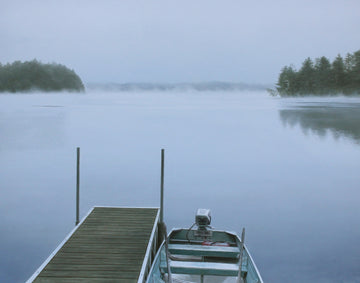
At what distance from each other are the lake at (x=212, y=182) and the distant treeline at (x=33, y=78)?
3.38m

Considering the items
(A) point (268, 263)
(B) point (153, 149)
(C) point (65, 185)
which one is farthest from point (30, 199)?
(B) point (153, 149)

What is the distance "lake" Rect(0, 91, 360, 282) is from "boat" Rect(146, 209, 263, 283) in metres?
3.06

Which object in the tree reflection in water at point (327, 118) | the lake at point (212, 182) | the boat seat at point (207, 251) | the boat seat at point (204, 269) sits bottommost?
the lake at point (212, 182)

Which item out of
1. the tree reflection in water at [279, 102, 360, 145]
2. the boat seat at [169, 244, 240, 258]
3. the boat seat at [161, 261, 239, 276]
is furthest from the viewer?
the tree reflection in water at [279, 102, 360, 145]

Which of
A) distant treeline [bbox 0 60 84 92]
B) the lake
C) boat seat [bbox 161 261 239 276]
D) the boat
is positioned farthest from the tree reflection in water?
boat seat [bbox 161 261 239 276]

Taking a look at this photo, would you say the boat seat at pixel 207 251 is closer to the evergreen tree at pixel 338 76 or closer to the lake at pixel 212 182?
the lake at pixel 212 182

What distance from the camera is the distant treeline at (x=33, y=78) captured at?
37375mm

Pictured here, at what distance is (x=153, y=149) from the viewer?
2277 cm

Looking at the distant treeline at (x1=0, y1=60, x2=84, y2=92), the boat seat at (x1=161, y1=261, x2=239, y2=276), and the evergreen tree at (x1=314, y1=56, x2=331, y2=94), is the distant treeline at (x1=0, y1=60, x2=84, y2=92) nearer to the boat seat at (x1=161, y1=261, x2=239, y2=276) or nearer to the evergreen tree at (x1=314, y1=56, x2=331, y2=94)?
the evergreen tree at (x1=314, y1=56, x2=331, y2=94)

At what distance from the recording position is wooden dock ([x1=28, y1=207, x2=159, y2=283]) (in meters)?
4.35

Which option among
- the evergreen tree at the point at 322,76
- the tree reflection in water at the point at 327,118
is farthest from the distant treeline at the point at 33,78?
the evergreen tree at the point at 322,76

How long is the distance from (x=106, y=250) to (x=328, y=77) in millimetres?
34642

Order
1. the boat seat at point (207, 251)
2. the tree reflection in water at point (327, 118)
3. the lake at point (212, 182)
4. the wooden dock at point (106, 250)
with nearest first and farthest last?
the wooden dock at point (106, 250), the boat seat at point (207, 251), the lake at point (212, 182), the tree reflection in water at point (327, 118)

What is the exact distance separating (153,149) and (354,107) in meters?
24.2
